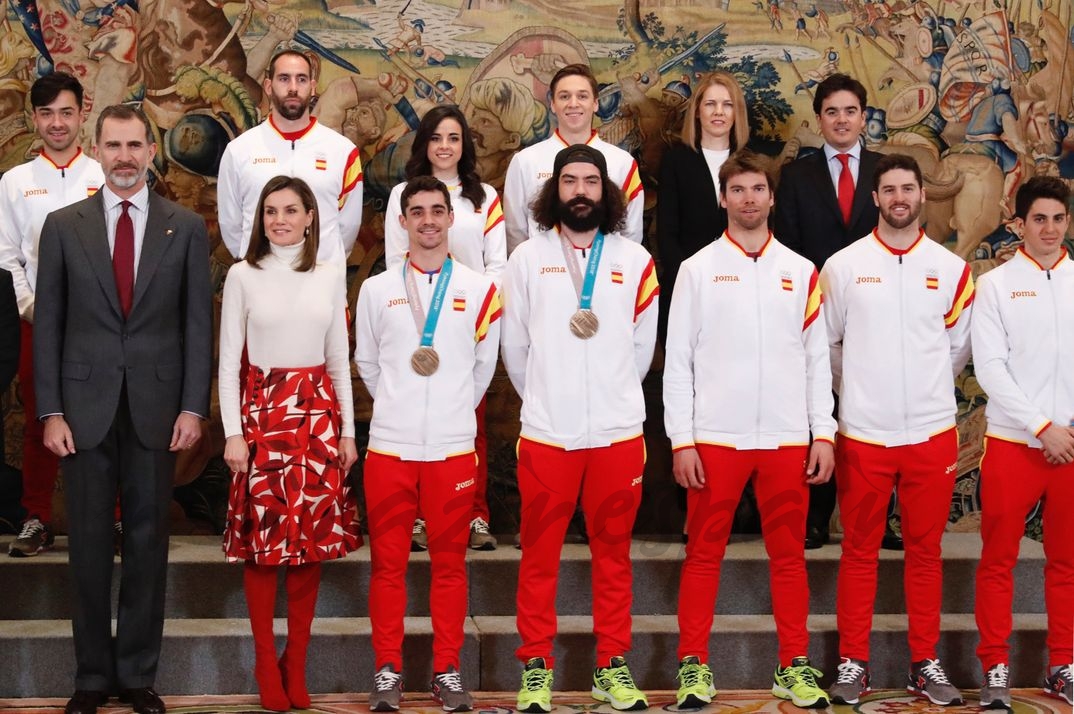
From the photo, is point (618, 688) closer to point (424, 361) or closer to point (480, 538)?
point (480, 538)

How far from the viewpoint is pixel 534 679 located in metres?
4.48

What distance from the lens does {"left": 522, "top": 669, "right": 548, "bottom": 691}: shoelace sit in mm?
4477

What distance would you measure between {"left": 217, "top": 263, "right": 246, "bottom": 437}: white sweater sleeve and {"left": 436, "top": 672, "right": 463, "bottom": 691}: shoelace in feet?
3.34

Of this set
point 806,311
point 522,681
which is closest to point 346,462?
point 522,681

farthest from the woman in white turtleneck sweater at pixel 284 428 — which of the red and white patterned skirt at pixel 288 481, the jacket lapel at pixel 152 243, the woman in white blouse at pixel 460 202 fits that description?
the woman in white blouse at pixel 460 202

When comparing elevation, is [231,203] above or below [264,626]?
above

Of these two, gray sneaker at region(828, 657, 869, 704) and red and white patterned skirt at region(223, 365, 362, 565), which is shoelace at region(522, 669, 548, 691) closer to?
red and white patterned skirt at region(223, 365, 362, 565)

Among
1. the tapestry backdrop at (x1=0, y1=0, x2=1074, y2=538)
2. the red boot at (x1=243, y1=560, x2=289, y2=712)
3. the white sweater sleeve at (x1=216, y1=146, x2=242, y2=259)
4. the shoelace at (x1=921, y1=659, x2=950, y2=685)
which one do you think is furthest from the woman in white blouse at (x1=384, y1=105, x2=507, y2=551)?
the shoelace at (x1=921, y1=659, x2=950, y2=685)

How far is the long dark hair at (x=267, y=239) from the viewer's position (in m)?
4.44

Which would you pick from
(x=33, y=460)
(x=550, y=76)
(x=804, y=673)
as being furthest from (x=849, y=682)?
(x=33, y=460)

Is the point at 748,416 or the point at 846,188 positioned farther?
the point at 846,188

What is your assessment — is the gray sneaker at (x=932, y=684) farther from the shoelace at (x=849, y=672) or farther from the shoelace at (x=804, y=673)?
the shoelace at (x=804, y=673)

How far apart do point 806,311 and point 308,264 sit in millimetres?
1668

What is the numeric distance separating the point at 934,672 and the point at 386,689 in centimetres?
185
